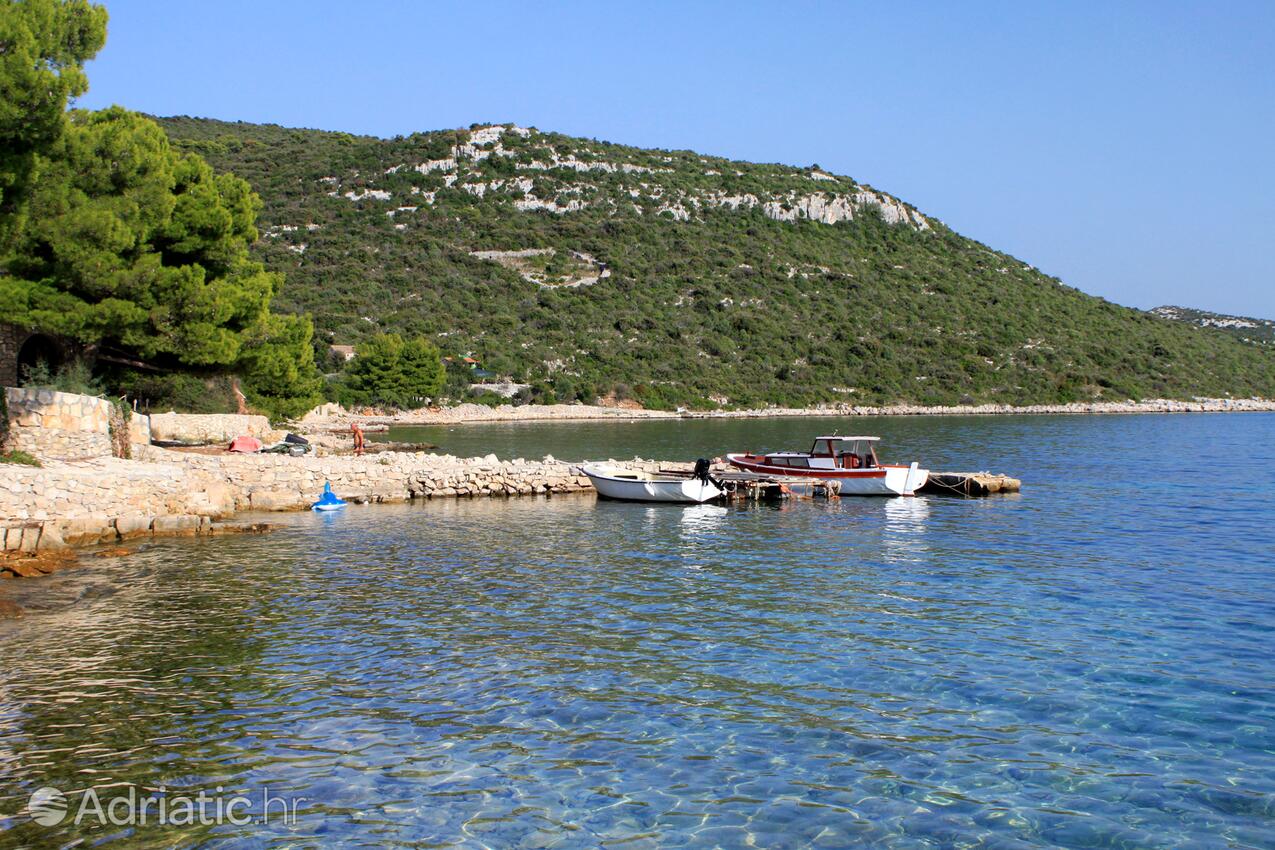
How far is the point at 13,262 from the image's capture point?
944 inches

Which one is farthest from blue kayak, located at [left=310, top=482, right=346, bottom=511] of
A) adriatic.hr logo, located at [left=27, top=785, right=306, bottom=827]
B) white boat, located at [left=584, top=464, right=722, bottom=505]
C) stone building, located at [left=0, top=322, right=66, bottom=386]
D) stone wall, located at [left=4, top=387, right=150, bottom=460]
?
adriatic.hr logo, located at [left=27, top=785, right=306, bottom=827]

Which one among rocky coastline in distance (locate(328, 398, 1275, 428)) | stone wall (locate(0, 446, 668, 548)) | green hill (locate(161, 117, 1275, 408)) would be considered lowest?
stone wall (locate(0, 446, 668, 548))

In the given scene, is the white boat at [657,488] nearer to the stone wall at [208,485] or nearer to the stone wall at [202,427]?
the stone wall at [208,485]

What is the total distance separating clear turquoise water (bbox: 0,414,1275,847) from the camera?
7.64 m

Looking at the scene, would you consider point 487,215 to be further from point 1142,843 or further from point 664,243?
point 1142,843

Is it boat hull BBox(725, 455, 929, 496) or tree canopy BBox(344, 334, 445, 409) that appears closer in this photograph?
boat hull BBox(725, 455, 929, 496)

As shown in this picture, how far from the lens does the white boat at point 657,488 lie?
97.2ft

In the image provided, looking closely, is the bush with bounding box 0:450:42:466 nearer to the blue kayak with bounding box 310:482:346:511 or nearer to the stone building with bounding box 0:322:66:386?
the stone building with bounding box 0:322:66:386

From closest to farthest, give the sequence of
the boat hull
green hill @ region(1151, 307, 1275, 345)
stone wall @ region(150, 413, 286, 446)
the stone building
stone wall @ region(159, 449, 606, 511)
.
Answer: the stone building → stone wall @ region(159, 449, 606, 511) → the boat hull → stone wall @ region(150, 413, 286, 446) → green hill @ region(1151, 307, 1275, 345)

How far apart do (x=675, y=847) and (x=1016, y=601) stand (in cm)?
999

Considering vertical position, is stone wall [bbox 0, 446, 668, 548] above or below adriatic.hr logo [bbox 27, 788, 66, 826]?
above

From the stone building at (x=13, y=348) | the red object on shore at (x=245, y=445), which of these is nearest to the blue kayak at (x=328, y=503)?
the red object on shore at (x=245, y=445)

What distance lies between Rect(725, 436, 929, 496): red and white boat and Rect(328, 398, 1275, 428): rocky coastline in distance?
3492cm

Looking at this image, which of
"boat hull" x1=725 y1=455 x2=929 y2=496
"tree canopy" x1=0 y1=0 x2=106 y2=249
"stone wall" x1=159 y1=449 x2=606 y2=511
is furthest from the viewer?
"boat hull" x1=725 y1=455 x2=929 y2=496
